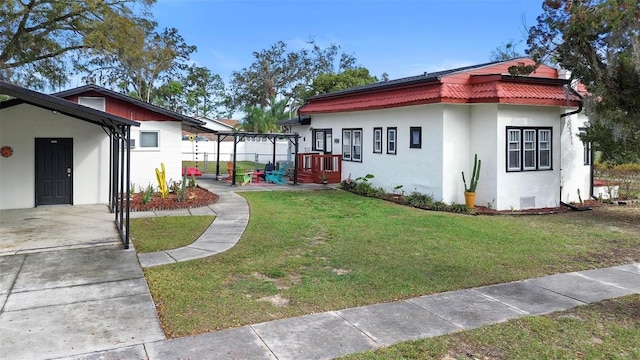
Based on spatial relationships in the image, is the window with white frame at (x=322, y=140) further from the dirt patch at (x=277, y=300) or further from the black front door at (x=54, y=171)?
the dirt patch at (x=277, y=300)

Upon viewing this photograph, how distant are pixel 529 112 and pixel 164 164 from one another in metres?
11.7

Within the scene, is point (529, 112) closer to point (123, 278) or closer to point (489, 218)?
point (489, 218)

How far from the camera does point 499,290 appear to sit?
235 inches

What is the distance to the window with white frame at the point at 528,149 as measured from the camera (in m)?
12.9

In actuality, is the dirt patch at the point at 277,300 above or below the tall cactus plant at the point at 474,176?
below

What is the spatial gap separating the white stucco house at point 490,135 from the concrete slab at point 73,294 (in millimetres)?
9599

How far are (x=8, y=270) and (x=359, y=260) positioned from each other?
17.6ft

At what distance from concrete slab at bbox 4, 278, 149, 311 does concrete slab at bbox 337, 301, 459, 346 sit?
9.34 ft

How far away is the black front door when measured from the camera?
41.3 ft

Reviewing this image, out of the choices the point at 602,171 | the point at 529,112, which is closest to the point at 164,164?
Answer: the point at 529,112

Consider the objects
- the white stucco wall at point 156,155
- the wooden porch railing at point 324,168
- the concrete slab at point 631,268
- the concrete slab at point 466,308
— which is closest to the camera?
the concrete slab at point 466,308

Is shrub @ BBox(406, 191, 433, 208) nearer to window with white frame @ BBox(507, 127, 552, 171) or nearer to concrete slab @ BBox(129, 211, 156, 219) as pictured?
window with white frame @ BBox(507, 127, 552, 171)

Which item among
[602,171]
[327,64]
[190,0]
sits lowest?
[602,171]

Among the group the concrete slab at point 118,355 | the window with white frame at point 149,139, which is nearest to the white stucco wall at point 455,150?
the window with white frame at point 149,139
